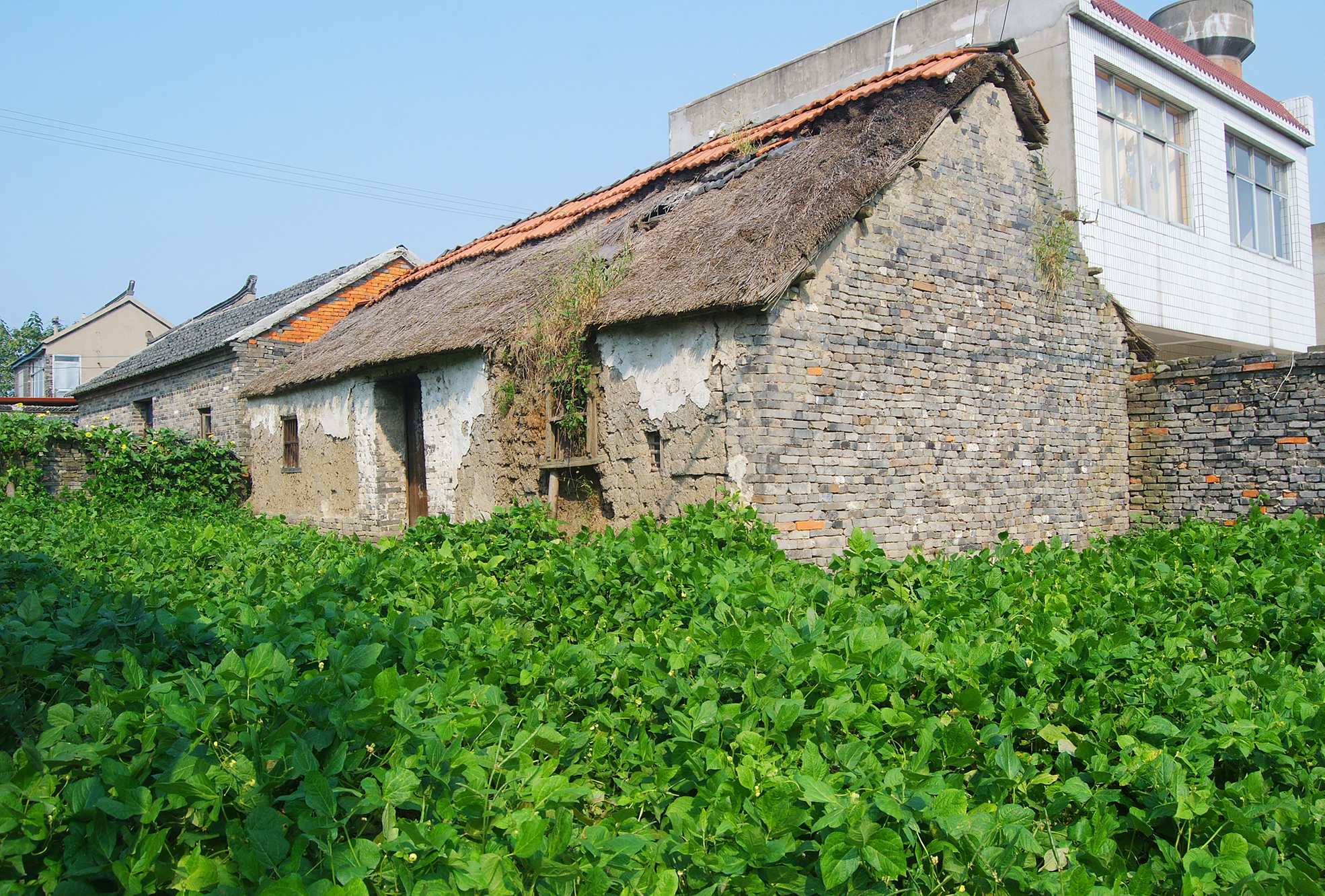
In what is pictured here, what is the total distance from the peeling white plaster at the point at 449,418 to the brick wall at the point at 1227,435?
7.37 m

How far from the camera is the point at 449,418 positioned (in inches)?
389

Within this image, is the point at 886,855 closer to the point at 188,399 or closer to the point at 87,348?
the point at 188,399

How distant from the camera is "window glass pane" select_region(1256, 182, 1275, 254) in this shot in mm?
13773

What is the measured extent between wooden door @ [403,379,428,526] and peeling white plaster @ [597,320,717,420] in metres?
4.37

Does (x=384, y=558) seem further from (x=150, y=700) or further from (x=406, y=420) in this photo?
(x=406, y=420)

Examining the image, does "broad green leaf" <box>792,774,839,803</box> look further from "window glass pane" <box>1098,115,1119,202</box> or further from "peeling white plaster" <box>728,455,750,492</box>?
"window glass pane" <box>1098,115,1119,202</box>

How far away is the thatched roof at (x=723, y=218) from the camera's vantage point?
7102 mm

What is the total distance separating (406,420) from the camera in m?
11.5

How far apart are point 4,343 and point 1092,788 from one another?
68.6m

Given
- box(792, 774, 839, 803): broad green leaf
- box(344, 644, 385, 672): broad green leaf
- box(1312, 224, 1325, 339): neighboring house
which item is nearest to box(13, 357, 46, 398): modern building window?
box(344, 644, 385, 672): broad green leaf

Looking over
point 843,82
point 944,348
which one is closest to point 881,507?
point 944,348

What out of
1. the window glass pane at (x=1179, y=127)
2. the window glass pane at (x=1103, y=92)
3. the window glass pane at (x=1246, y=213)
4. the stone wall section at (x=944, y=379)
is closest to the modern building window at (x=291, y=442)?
the stone wall section at (x=944, y=379)

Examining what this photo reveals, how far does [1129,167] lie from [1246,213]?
3.65 m

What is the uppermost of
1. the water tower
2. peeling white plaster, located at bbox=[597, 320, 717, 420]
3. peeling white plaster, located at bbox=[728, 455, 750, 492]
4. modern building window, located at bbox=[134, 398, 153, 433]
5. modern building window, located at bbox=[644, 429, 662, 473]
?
the water tower
